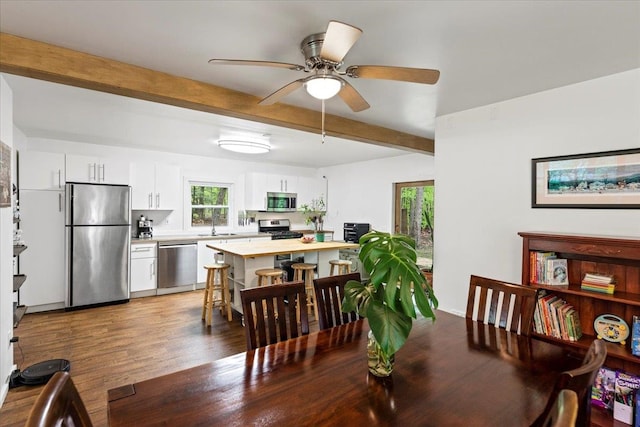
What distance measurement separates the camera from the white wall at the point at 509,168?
7.74ft

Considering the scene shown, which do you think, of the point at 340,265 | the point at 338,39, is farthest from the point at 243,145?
the point at 338,39

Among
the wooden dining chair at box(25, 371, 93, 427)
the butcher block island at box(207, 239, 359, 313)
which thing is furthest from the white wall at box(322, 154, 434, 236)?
the wooden dining chair at box(25, 371, 93, 427)

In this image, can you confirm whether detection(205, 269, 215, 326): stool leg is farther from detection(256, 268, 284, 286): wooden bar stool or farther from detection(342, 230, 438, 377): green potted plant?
detection(342, 230, 438, 377): green potted plant

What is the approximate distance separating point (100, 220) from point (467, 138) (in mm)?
4736

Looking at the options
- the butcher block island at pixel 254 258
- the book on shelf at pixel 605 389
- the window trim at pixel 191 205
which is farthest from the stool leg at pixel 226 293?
the book on shelf at pixel 605 389

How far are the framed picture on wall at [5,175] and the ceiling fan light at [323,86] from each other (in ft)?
7.23

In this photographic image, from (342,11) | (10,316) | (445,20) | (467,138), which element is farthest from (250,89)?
(10,316)

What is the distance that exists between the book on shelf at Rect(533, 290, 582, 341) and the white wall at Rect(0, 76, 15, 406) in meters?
3.85

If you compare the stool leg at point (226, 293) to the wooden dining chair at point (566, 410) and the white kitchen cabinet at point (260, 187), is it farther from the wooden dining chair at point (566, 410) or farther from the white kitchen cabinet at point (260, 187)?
the wooden dining chair at point (566, 410)

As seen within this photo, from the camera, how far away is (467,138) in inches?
127

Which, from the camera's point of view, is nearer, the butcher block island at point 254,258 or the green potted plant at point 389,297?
the green potted plant at point 389,297

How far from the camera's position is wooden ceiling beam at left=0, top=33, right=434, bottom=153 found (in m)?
1.89

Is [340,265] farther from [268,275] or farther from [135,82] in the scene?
[135,82]

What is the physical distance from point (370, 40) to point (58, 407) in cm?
207
